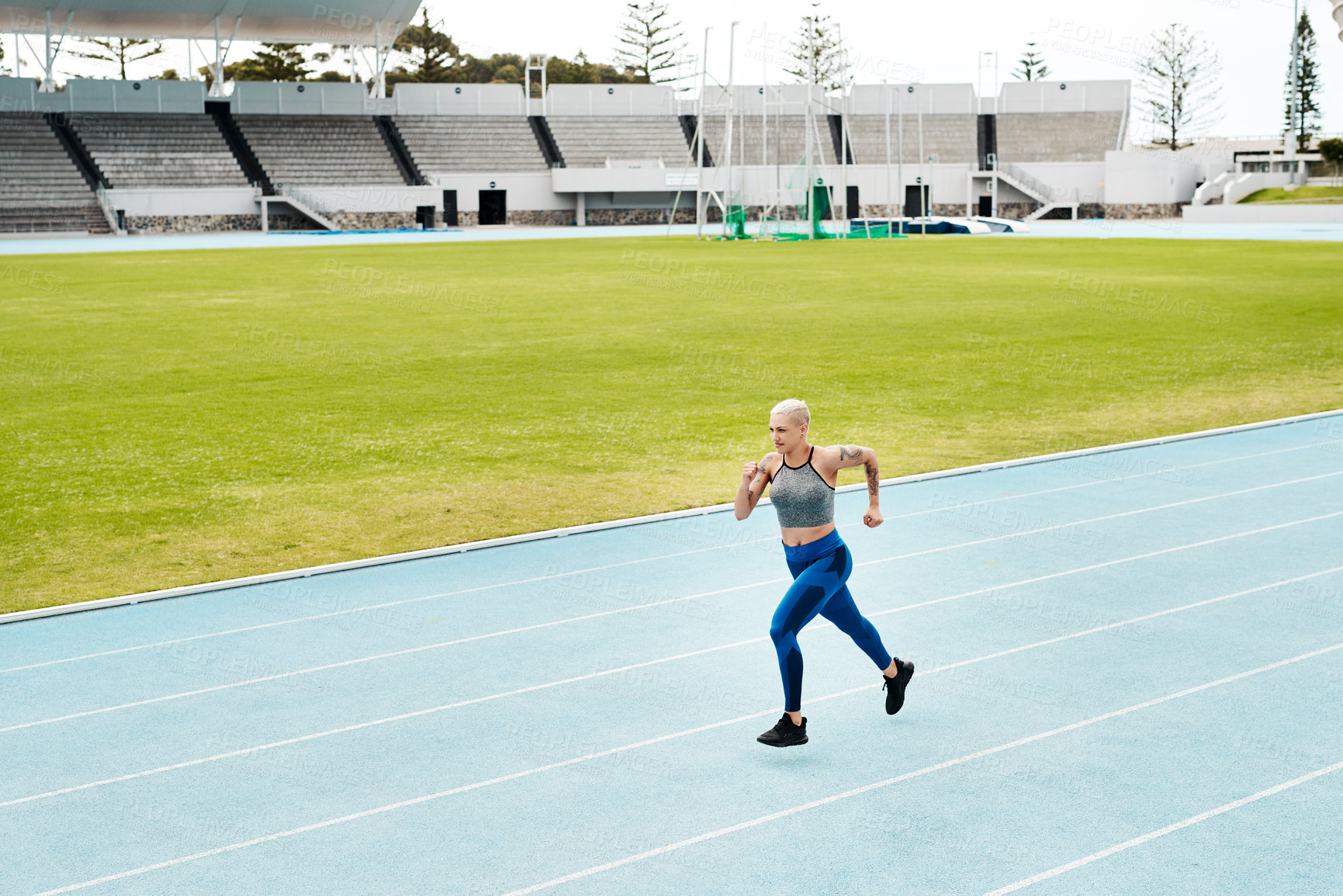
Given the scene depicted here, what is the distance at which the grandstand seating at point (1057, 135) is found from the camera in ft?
249

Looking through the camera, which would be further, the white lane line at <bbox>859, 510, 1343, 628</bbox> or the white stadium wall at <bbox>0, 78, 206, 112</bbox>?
the white stadium wall at <bbox>0, 78, 206, 112</bbox>

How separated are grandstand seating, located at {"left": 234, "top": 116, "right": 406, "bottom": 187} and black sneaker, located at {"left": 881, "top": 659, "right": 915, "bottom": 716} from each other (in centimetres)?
6141

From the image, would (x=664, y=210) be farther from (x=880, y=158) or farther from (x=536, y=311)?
(x=536, y=311)

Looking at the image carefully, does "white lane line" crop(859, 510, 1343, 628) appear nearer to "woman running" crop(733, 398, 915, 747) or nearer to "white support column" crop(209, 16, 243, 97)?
"woman running" crop(733, 398, 915, 747)

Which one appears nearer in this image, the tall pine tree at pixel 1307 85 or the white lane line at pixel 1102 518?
the white lane line at pixel 1102 518

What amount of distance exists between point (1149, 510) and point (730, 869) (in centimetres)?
591

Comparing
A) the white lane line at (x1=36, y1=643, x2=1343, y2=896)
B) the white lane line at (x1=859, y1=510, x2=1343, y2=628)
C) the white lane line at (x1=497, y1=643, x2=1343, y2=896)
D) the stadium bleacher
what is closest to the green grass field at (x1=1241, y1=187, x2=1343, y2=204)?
the stadium bleacher

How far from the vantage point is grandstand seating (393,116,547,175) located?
68.5m

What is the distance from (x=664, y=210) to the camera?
7194 cm

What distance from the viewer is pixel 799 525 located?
537 cm

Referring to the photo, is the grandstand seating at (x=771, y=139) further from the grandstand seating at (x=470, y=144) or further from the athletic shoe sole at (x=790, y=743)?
the athletic shoe sole at (x=790, y=743)

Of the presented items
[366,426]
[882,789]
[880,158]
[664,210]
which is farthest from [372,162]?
[882,789]

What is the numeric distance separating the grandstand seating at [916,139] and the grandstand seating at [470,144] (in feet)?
59.4

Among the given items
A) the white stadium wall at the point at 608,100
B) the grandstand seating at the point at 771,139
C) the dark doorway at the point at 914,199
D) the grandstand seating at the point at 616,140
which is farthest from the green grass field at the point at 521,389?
the white stadium wall at the point at 608,100
